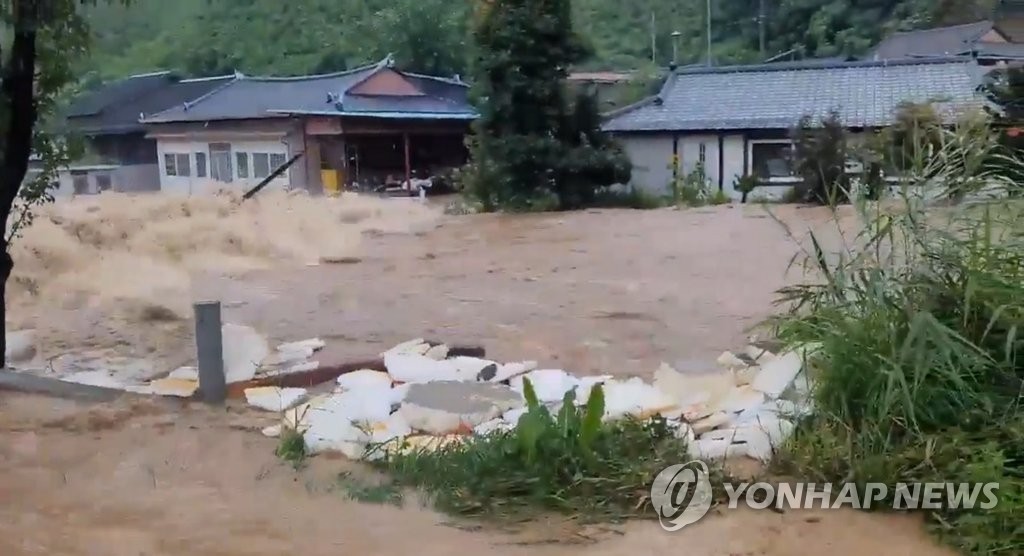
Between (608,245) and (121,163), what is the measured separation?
17.5 metres

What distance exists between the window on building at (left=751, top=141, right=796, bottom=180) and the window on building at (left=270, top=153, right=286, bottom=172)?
953cm

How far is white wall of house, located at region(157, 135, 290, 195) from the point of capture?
71.3ft

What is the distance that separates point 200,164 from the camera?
23547 millimetres

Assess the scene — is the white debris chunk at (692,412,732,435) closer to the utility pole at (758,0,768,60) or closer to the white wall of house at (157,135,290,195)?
the white wall of house at (157,135,290,195)

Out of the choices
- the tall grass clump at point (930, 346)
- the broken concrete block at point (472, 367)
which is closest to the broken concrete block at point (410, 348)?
the broken concrete block at point (472, 367)

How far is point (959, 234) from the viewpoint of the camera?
3.83 m

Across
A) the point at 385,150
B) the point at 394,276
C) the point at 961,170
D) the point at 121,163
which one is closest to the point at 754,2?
the point at 385,150

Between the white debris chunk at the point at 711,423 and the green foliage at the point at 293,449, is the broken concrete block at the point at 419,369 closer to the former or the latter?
the green foliage at the point at 293,449

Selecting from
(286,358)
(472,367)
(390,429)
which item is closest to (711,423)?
(390,429)

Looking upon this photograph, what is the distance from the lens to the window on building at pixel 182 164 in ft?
78.3

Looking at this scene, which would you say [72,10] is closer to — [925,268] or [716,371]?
[716,371]

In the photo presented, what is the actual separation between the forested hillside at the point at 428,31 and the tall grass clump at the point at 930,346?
76.8 ft

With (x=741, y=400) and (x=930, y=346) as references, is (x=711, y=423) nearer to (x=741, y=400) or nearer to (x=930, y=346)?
(x=741, y=400)

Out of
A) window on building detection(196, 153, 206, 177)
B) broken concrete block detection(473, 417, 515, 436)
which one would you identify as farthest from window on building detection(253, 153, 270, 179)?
broken concrete block detection(473, 417, 515, 436)
